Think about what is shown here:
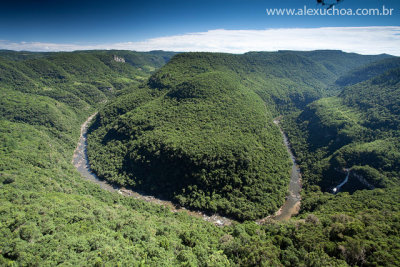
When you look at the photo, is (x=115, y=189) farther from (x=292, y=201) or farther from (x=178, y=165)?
(x=292, y=201)

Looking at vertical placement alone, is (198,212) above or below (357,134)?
below

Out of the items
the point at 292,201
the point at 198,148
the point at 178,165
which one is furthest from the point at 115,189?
the point at 292,201

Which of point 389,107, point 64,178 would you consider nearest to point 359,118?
point 389,107

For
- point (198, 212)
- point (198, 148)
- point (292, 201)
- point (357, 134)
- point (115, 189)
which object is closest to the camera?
point (198, 212)

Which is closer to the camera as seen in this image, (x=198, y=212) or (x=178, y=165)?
(x=198, y=212)

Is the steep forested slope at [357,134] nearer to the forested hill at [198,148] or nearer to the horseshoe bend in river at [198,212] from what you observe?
the horseshoe bend in river at [198,212]

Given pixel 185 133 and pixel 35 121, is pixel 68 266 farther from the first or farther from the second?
pixel 35 121

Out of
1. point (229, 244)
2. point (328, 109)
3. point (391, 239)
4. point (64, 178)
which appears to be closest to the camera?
point (391, 239)
